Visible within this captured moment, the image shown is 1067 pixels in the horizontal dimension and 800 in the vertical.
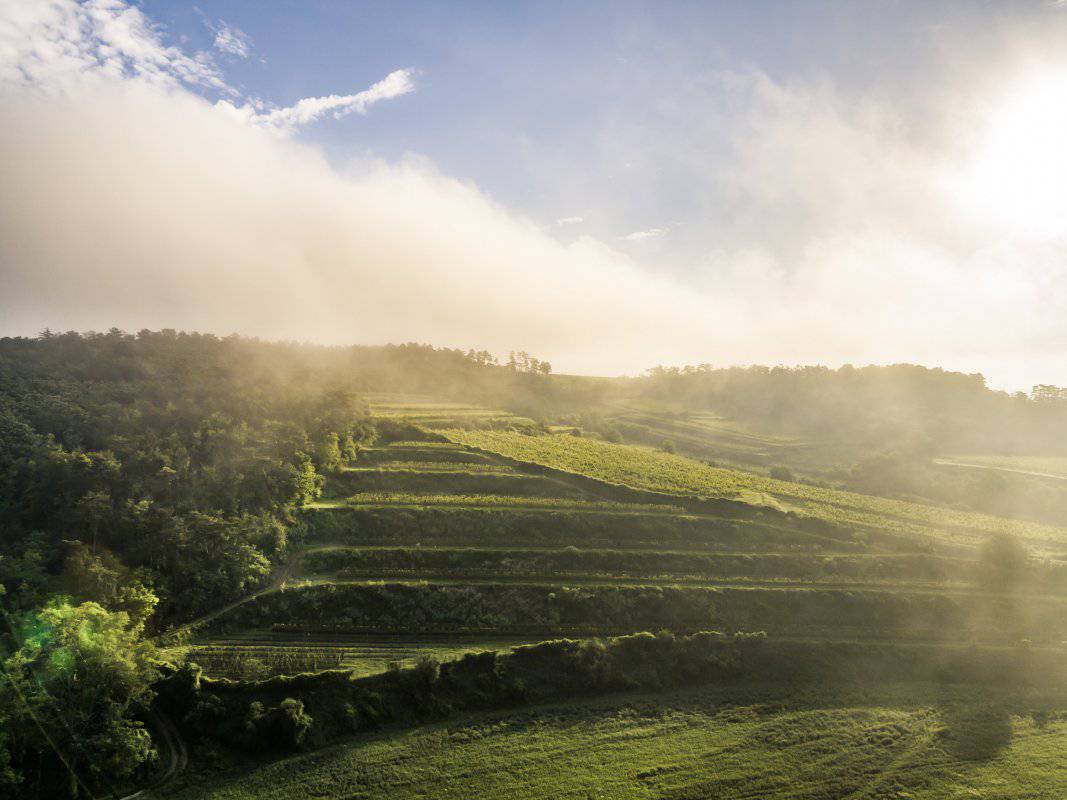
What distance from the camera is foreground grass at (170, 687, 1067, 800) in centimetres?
3111

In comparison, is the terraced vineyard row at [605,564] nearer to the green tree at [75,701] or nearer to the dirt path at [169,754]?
the dirt path at [169,754]

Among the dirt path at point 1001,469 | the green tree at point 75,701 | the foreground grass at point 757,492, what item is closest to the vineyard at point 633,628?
the foreground grass at point 757,492

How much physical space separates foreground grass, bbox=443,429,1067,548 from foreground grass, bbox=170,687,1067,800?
99.3ft

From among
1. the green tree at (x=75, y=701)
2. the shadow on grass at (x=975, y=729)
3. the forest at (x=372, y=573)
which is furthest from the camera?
the shadow on grass at (x=975, y=729)

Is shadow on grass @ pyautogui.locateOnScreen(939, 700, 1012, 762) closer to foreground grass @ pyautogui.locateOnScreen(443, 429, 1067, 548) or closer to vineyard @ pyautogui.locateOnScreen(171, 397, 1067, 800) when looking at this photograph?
vineyard @ pyautogui.locateOnScreen(171, 397, 1067, 800)

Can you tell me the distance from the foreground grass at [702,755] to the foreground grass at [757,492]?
30.3m

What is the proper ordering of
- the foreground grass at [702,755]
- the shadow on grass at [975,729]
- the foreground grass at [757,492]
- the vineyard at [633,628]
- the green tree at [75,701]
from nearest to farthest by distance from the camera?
the green tree at [75,701]
the foreground grass at [702,755]
the vineyard at [633,628]
the shadow on grass at [975,729]
the foreground grass at [757,492]

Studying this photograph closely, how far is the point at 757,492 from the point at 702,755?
45.0 meters

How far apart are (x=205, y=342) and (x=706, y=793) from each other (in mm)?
108816

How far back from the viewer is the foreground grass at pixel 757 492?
68.4 metres

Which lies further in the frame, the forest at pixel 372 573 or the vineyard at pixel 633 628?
the forest at pixel 372 573

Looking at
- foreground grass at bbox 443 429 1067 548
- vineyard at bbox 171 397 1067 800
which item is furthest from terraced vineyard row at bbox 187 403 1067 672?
foreground grass at bbox 443 429 1067 548

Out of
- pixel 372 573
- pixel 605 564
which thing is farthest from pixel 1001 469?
pixel 372 573

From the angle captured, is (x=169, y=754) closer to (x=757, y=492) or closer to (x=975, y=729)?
(x=975, y=729)
